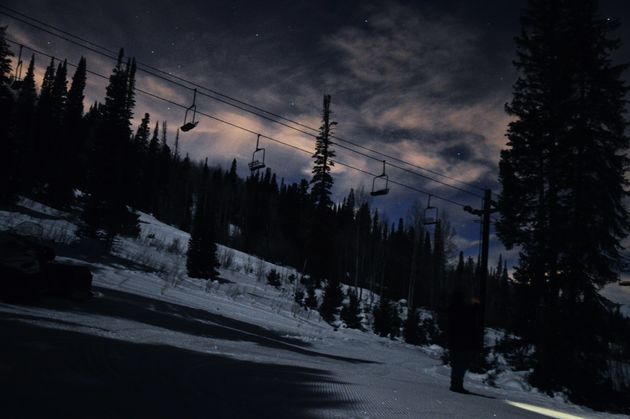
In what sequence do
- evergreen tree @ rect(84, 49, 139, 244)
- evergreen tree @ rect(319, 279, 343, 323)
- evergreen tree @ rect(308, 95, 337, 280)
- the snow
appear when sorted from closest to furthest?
the snow < evergreen tree @ rect(319, 279, 343, 323) < evergreen tree @ rect(84, 49, 139, 244) < evergreen tree @ rect(308, 95, 337, 280)

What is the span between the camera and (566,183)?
1563 centimetres

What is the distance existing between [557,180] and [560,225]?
1948 millimetres

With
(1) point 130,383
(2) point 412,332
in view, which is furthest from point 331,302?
(1) point 130,383

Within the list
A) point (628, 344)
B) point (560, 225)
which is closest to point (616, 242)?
point (560, 225)

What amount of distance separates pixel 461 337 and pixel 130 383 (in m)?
5.92

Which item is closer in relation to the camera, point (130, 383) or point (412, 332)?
point (130, 383)

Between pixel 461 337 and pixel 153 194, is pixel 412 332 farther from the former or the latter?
pixel 153 194

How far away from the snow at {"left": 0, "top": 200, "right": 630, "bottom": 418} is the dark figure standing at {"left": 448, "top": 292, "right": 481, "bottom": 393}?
460 millimetres

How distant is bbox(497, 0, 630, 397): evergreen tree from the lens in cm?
1427

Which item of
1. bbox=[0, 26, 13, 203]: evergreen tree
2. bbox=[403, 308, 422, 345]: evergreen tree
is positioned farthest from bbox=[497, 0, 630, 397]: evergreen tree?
bbox=[0, 26, 13, 203]: evergreen tree

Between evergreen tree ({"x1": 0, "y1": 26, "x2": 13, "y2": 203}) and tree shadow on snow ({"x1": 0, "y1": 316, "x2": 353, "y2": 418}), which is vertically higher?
evergreen tree ({"x1": 0, "y1": 26, "x2": 13, "y2": 203})

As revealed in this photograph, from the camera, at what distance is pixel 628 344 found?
15.3 m

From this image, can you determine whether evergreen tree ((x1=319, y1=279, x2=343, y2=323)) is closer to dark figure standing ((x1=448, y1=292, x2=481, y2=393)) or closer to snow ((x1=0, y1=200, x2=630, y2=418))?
snow ((x1=0, y1=200, x2=630, y2=418))

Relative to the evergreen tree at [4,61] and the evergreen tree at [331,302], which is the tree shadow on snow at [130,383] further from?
the evergreen tree at [4,61]
